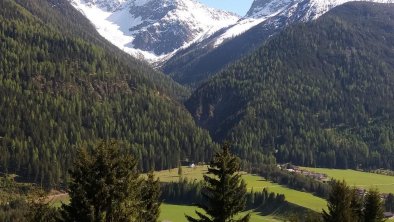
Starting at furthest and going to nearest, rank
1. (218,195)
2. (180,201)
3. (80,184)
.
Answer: (180,201), (218,195), (80,184)

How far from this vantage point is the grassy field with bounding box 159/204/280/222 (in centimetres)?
16816

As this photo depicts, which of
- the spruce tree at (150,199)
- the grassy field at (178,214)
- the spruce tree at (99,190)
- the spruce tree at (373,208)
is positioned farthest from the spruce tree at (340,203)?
the grassy field at (178,214)

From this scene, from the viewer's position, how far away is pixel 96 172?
149ft

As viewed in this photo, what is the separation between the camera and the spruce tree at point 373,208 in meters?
70.3

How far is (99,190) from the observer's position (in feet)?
148

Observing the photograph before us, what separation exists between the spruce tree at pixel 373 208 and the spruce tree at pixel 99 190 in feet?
121

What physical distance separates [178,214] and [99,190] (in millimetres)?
133819

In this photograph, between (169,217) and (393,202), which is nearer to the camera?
(169,217)

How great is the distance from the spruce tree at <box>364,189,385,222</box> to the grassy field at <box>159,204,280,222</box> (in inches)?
3911

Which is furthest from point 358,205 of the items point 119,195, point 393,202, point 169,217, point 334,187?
point 393,202

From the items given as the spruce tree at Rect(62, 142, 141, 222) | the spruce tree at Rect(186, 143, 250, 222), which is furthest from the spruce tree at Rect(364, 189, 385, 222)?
the spruce tree at Rect(62, 142, 141, 222)

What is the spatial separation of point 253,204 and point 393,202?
47.3 meters

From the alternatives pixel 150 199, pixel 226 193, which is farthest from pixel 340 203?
pixel 226 193

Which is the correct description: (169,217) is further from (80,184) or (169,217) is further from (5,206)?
(80,184)
